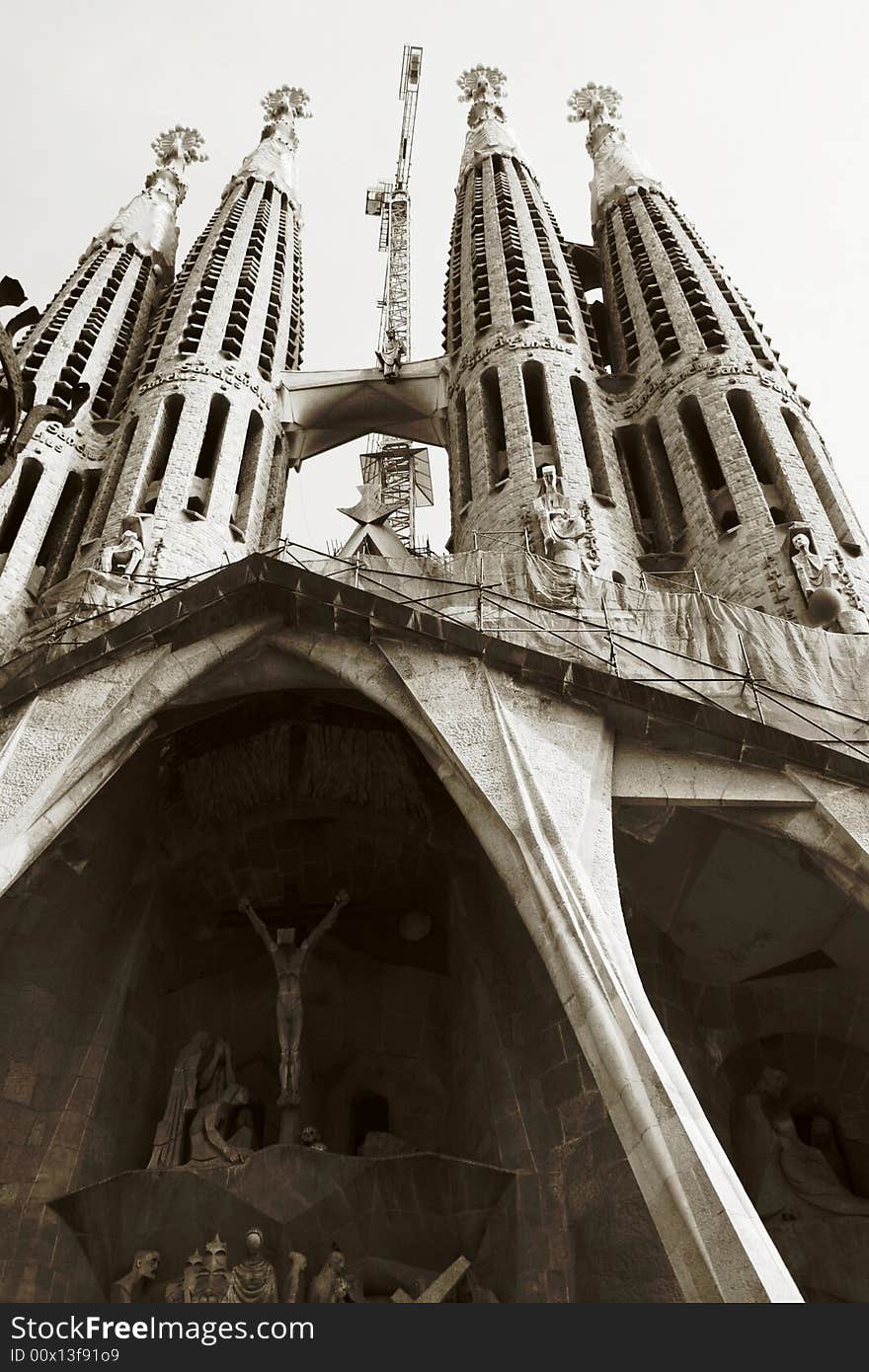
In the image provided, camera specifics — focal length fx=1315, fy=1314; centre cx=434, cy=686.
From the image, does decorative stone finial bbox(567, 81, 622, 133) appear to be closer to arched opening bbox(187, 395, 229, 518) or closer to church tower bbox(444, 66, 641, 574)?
church tower bbox(444, 66, 641, 574)

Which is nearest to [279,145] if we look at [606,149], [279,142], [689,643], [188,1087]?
[279,142]

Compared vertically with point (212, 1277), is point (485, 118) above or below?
above

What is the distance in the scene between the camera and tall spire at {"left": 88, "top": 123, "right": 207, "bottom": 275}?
94.0 feet

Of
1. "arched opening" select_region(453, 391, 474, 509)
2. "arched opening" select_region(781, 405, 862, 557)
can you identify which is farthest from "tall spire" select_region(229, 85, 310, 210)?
"arched opening" select_region(781, 405, 862, 557)

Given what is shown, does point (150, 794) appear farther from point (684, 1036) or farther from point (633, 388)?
point (633, 388)

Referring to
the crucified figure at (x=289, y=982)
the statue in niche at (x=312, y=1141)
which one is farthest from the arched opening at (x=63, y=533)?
the statue in niche at (x=312, y=1141)

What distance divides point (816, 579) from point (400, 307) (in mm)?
23634

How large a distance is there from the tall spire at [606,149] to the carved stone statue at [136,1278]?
24435 mm

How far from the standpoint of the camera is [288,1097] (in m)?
10.9

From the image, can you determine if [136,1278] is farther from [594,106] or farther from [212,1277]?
[594,106]

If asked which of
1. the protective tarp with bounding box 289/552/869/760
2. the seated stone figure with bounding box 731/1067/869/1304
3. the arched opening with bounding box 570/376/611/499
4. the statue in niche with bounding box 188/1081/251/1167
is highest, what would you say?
the arched opening with bounding box 570/376/611/499

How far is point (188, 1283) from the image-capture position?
388 inches

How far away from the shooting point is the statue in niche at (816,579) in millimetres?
15000

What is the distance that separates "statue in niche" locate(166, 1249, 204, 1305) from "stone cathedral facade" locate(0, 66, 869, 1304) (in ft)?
0.10
